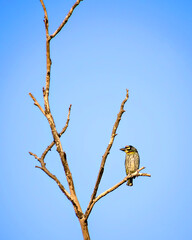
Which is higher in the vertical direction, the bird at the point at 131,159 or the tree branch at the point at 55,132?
the bird at the point at 131,159

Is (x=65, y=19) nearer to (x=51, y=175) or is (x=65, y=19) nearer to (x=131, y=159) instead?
(x=51, y=175)

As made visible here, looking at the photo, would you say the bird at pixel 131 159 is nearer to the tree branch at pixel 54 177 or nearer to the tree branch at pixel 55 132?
the tree branch at pixel 55 132

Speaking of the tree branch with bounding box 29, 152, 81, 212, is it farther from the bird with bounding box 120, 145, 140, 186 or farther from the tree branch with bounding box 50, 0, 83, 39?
the bird with bounding box 120, 145, 140, 186

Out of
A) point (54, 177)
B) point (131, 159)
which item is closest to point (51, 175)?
point (54, 177)

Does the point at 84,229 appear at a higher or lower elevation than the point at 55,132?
lower

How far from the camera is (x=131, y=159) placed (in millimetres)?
10008

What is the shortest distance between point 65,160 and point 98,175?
2.00 feet

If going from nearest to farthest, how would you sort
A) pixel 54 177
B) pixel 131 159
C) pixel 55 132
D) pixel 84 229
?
pixel 84 229, pixel 54 177, pixel 55 132, pixel 131 159

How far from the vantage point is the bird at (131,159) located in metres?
9.97

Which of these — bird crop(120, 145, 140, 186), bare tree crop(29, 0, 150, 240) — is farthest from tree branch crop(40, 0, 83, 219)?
bird crop(120, 145, 140, 186)

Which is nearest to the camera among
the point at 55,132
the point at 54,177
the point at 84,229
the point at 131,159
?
the point at 84,229

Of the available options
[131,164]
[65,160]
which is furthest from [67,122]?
Answer: [131,164]

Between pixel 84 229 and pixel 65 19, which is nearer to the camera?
pixel 84 229

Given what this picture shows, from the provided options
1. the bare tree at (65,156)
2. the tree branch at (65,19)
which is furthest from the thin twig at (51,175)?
the tree branch at (65,19)
